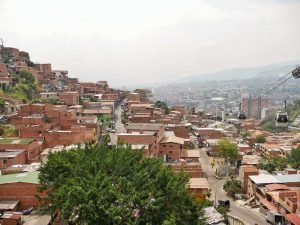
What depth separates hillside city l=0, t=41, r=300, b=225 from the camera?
15.4 meters

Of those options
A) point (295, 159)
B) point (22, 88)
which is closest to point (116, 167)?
point (295, 159)

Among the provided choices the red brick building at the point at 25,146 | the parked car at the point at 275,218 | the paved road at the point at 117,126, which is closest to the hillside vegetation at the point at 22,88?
the paved road at the point at 117,126

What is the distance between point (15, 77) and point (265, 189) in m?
37.6

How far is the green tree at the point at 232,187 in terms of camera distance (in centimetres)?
3170

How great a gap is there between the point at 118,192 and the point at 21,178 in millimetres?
9180

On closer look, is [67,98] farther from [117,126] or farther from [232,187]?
→ [232,187]

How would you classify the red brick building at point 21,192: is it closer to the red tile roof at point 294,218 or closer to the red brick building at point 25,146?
the red brick building at point 25,146

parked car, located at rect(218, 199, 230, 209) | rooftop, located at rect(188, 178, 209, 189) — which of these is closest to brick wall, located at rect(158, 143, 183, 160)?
rooftop, located at rect(188, 178, 209, 189)

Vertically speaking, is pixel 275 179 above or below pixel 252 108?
above

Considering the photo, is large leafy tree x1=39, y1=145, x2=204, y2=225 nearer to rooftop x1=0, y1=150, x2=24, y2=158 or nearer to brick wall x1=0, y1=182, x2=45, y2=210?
brick wall x1=0, y1=182, x2=45, y2=210

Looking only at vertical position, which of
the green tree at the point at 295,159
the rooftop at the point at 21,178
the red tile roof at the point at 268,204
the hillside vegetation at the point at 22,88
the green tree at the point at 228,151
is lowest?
the red tile roof at the point at 268,204

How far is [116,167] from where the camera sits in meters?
17.5

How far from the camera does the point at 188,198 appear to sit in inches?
634

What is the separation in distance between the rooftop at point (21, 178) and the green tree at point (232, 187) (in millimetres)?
16183
